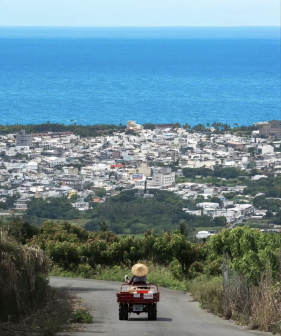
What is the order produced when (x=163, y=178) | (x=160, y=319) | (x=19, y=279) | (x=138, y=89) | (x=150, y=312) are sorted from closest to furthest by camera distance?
1. (x=19, y=279)
2. (x=150, y=312)
3. (x=160, y=319)
4. (x=163, y=178)
5. (x=138, y=89)

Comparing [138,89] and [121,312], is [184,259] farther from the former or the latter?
[138,89]

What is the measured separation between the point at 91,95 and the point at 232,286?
315ft

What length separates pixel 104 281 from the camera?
16203mm

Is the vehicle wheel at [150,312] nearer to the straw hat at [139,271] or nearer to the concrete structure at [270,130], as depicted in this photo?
the straw hat at [139,271]

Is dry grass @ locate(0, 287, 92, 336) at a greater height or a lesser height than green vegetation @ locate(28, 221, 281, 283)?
lesser

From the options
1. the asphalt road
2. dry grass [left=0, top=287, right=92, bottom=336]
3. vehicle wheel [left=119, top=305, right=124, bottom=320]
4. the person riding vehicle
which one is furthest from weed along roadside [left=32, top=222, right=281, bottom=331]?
dry grass [left=0, top=287, right=92, bottom=336]

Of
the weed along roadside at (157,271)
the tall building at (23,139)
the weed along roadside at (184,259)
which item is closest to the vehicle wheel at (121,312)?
the weed along roadside at (157,271)

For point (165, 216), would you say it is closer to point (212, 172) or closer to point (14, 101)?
point (212, 172)

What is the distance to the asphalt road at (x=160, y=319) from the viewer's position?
10344mm

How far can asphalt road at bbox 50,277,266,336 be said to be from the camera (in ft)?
33.9

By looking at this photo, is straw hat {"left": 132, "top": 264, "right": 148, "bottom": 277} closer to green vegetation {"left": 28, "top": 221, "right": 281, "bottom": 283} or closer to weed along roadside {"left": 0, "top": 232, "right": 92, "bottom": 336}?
weed along roadside {"left": 0, "top": 232, "right": 92, "bottom": 336}

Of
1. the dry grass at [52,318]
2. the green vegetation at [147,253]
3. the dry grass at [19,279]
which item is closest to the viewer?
the dry grass at [52,318]

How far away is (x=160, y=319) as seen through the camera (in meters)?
11.6

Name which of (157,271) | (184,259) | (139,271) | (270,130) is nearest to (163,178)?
(270,130)
